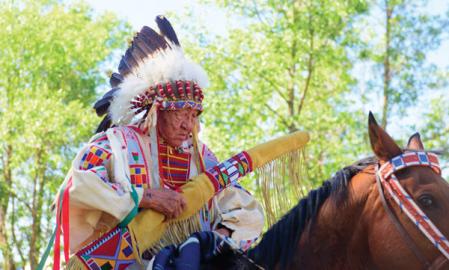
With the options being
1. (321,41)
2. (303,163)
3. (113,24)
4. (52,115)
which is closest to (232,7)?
(321,41)

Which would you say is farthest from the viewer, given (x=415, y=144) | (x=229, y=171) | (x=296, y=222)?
(x=229, y=171)

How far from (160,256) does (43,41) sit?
58.5ft

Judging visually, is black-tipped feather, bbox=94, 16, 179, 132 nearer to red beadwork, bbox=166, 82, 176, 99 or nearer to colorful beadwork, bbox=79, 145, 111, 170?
red beadwork, bbox=166, 82, 176, 99

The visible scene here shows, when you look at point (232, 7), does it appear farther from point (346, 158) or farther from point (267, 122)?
point (346, 158)

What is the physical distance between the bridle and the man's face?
1337 mm

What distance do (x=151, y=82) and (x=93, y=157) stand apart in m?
0.66

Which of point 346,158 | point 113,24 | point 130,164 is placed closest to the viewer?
point 130,164

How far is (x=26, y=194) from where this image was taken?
2158cm

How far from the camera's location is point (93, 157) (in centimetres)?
433

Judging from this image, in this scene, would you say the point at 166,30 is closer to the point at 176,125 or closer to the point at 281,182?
the point at 176,125

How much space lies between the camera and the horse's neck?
376 cm

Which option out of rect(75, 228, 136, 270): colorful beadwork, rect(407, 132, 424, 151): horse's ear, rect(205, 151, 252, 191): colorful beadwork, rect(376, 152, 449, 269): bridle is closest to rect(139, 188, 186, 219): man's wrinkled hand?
rect(75, 228, 136, 270): colorful beadwork

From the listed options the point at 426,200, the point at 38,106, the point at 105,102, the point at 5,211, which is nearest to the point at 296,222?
the point at 426,200

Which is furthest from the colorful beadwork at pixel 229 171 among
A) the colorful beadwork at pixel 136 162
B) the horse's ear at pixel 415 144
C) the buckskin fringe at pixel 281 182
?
the horse's ear at pixel 415 144
